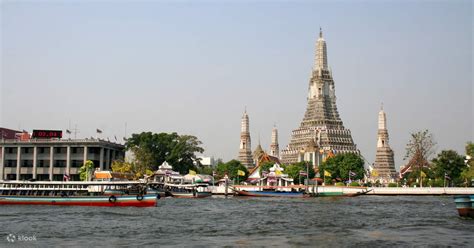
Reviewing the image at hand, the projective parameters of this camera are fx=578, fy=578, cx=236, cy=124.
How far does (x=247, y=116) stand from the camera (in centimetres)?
18888

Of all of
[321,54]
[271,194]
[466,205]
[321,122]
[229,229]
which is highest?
[321,54]

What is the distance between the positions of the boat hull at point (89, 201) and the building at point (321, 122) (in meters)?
111

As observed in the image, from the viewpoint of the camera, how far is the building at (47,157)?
115 meters

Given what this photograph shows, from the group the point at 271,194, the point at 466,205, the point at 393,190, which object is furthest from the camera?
the point at 393,190

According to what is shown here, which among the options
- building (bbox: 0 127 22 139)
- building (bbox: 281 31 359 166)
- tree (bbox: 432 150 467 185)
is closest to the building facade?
building (bbox: 0 127 22 139)

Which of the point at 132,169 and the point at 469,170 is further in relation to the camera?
the point at 132,169

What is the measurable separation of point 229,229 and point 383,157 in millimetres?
139096

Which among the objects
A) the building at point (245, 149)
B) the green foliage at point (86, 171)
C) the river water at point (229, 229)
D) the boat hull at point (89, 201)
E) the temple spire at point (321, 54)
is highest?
the temple spire at point (321, 54)

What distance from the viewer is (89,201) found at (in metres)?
59.7

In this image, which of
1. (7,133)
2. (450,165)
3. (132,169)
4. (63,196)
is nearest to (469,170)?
(450,165)

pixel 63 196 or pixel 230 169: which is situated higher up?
pixel 230 169

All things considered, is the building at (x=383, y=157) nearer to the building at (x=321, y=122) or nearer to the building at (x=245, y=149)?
the building at (x=321, y=122)

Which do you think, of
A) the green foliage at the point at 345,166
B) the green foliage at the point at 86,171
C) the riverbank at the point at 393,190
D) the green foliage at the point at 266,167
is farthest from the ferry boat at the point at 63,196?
the green foliage at the point at 266,167

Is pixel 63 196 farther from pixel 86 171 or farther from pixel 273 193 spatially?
pixel 86 171
